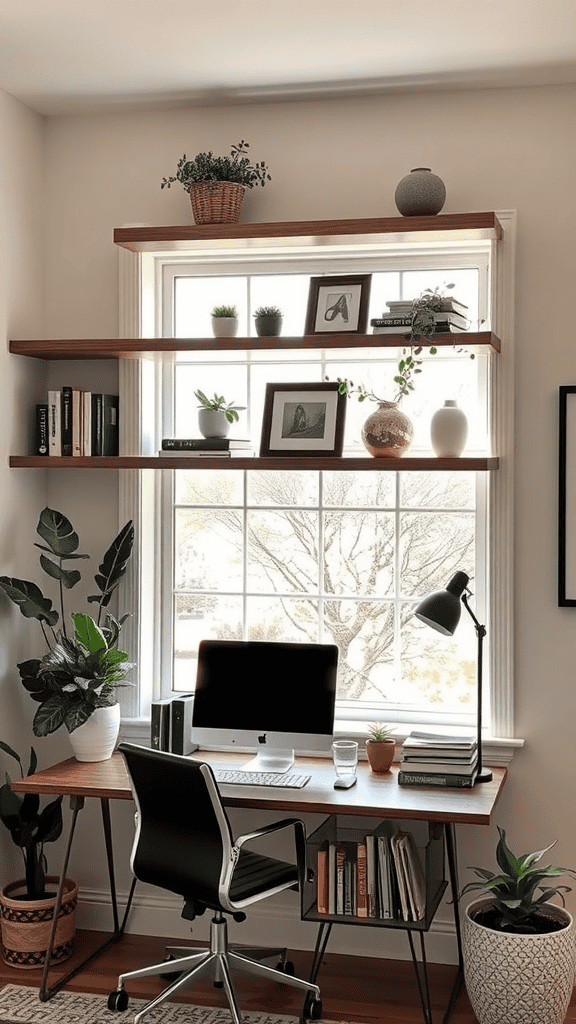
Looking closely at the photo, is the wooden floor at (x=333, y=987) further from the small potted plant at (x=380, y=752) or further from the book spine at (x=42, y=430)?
the book spine at (x=42, y=430)

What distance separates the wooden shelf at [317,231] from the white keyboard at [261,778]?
5.65ft

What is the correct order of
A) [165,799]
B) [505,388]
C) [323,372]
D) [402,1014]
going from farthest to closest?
1. [323,372]
2. [505,388]
3. [402,1014]
4. [165,799]

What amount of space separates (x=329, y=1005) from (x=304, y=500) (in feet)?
5.45

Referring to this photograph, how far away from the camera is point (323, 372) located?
153 inches

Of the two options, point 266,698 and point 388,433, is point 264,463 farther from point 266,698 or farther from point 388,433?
point 266,698

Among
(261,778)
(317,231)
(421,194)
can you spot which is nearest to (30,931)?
(261,778)

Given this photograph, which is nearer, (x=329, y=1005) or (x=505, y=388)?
(x=329, y=1005)

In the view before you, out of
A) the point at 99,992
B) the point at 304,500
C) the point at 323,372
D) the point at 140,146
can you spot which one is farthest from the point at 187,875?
the point at 140,146

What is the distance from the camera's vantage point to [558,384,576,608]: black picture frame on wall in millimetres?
3545

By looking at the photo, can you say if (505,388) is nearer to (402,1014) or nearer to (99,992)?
(402,1014)

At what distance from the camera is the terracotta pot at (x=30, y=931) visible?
11.8ft

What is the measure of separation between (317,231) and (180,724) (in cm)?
167

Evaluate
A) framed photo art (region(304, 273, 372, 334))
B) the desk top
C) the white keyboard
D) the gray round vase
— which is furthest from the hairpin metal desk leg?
the gray round vase

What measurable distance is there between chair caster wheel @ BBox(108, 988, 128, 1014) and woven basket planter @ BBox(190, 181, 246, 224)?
2.47 metres
